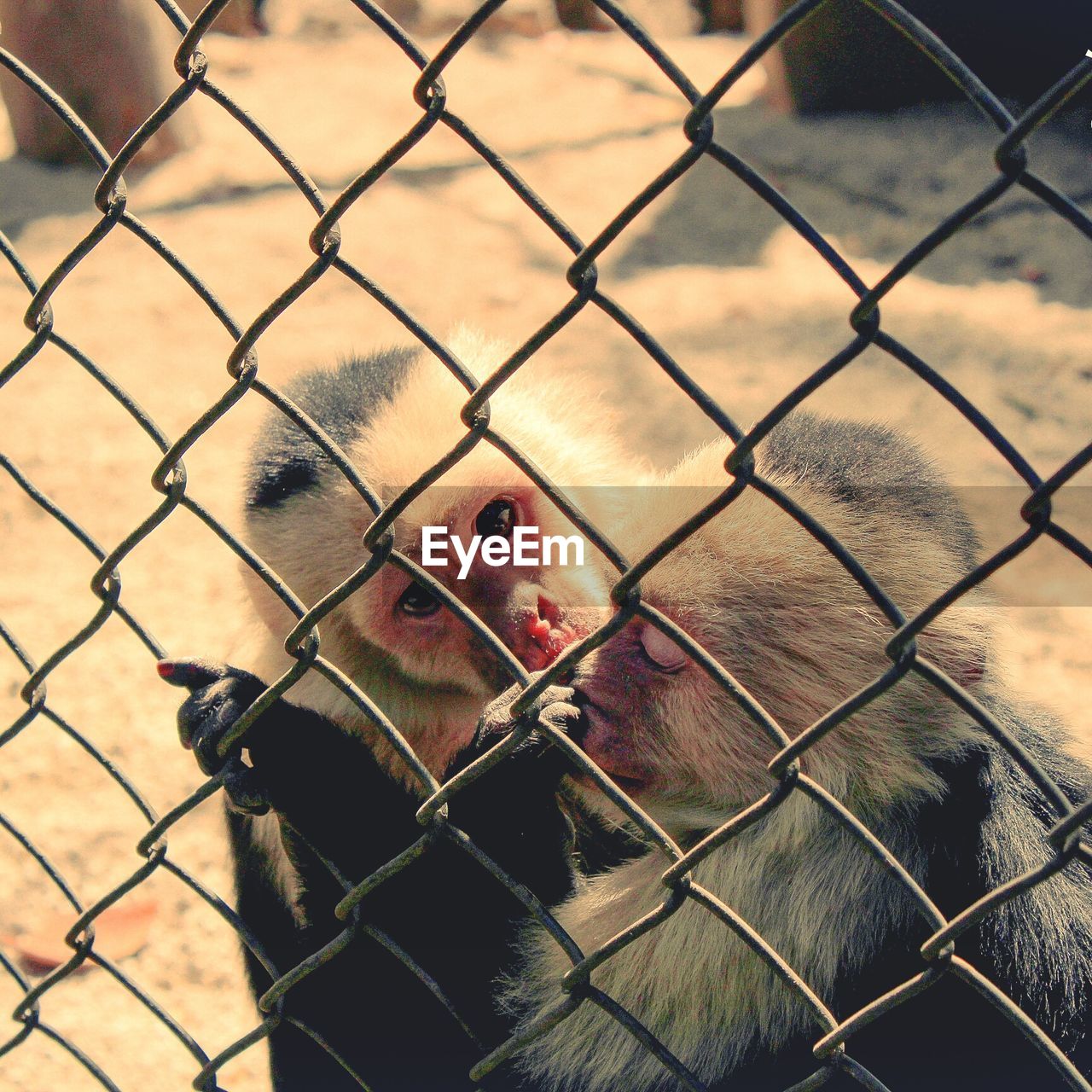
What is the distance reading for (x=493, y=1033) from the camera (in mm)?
1878

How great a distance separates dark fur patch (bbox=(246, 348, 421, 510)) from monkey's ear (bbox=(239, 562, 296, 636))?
0.16 metres

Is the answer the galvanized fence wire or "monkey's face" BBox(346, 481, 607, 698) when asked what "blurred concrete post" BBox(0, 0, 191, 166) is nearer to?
"monkey's face" BBox(346, 481, 607, 698)

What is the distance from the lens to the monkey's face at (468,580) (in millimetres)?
2129

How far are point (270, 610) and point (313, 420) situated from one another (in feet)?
1.24

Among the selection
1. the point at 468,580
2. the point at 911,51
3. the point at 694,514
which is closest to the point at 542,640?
the point at 468,580

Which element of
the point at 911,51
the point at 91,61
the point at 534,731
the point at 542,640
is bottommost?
the point at 534,731

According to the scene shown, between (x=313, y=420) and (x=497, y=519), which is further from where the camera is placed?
(x=497, y=519)

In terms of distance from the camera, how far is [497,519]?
232 cm

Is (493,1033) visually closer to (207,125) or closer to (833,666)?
(833,666)

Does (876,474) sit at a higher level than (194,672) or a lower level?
lower

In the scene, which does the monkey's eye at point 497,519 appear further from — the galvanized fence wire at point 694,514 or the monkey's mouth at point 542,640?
the galvanized fence wire at point 694,514

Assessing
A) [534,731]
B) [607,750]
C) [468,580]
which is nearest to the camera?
[534,731]

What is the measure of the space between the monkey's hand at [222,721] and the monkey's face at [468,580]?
506 millimetres

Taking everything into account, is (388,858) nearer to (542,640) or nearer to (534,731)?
(542,640)
